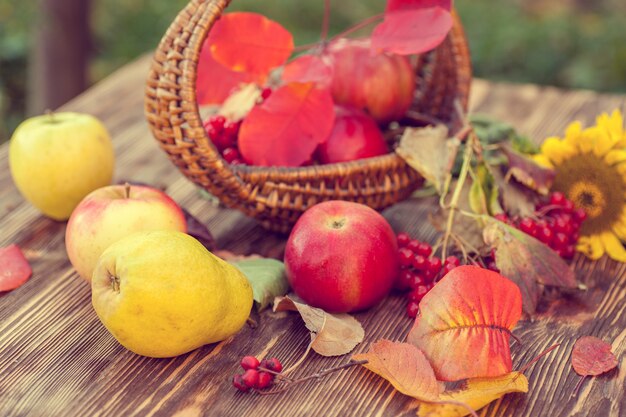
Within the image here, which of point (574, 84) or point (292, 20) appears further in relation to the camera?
point (292, 20)

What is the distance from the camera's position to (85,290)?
45.7 inches

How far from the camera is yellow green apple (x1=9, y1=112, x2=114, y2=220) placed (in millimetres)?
1283

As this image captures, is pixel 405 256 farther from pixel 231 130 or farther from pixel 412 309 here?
pixel 231 130

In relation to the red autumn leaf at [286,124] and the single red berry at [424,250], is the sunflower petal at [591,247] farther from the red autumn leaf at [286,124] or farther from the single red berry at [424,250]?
the red autumn leaf at [286,124]

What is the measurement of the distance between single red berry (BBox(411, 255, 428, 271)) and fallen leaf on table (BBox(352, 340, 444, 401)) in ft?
0.61

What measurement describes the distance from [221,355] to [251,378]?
9 cm

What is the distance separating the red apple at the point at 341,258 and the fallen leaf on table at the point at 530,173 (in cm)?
27

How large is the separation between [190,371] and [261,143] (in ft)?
1.29

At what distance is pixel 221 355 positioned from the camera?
100cm

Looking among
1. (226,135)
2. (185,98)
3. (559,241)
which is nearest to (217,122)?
(226,135)

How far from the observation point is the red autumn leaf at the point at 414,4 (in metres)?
1.19

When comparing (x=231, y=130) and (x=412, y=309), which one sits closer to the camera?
(x=412, y=309)

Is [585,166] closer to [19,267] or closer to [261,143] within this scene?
[261,143]

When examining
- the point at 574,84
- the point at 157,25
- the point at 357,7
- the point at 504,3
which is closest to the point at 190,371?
the point at 574,84
